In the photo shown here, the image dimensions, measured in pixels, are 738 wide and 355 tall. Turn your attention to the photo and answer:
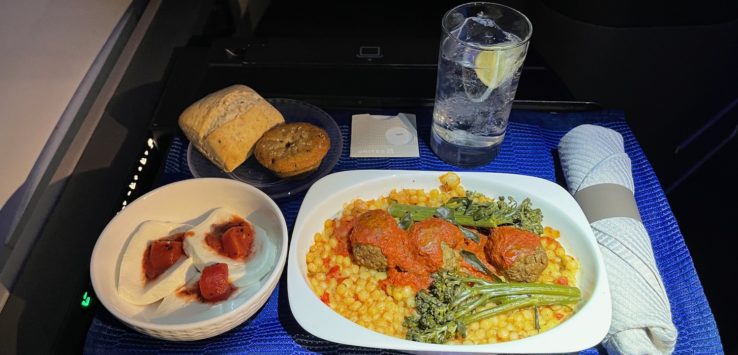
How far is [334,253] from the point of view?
1278 millimetres

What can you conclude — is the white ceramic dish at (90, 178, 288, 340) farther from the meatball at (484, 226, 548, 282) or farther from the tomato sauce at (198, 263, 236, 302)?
the meatball at (484, 226, 548, 282)

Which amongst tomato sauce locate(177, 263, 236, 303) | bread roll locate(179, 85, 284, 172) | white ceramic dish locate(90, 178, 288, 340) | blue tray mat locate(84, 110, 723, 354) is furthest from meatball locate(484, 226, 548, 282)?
bread roll locate(179, 85, 284, 172)

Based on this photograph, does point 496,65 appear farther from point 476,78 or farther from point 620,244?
point 620,244

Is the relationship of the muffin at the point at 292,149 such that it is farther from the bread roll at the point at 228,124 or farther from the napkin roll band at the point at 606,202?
the napkin roll band at the point at 606,202

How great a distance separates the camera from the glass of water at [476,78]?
128 cm

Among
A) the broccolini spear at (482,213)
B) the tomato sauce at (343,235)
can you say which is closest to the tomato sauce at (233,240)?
the tomato sauce at (343,235)

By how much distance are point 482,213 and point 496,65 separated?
1.13 feet

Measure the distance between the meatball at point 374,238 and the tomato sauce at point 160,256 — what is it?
1.23ft

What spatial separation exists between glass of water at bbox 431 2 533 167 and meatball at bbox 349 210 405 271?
367 mm

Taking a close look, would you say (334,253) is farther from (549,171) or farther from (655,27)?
(655,27)

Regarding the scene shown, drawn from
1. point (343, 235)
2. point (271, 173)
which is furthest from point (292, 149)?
point (343, 235)

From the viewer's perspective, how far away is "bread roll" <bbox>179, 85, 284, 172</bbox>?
1.42 meters

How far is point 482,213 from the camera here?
1.29m

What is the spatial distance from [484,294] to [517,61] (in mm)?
546
